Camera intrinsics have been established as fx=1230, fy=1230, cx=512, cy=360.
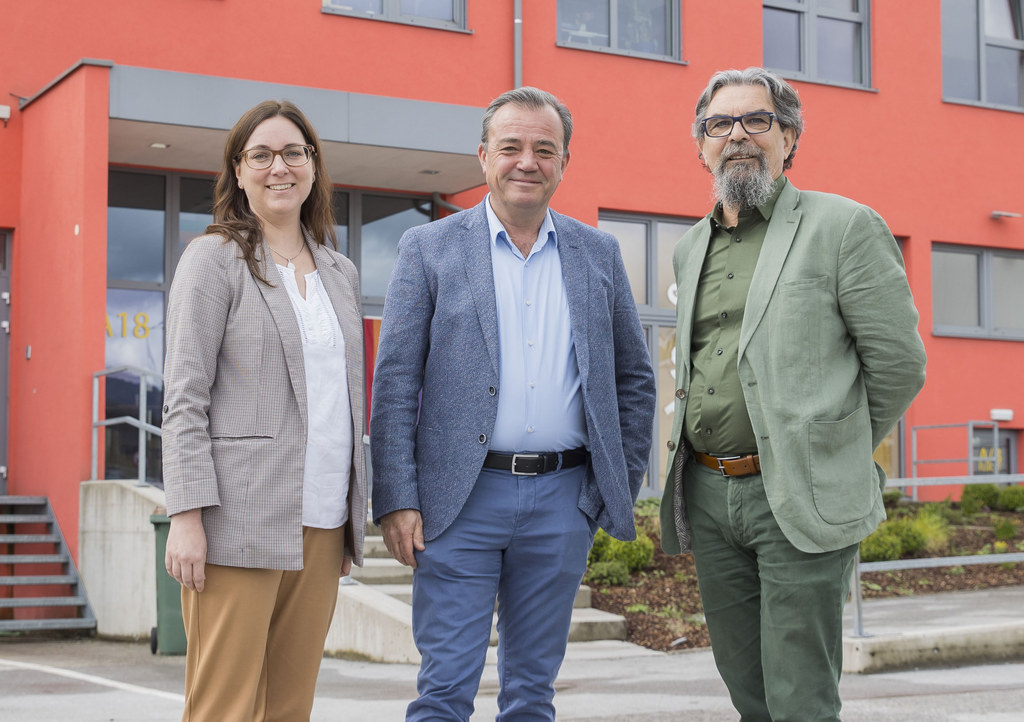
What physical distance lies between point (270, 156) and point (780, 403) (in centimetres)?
152

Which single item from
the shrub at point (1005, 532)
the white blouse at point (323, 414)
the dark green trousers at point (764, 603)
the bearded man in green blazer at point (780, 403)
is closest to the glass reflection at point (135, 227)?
the shrub at point (1005, 532)

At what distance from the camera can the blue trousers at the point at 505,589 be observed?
333cm

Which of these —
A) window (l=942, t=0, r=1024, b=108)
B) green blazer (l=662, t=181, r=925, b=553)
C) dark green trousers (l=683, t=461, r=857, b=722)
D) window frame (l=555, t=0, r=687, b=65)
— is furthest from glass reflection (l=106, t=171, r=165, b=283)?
window (l=942, t=0, r=1024, b=108)

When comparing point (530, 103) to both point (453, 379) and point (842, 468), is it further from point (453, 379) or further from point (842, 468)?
point (842, 468)

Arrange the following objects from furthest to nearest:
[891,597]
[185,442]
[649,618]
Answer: [891,597]
[649,618]
[185,442]

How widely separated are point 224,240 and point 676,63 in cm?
1110

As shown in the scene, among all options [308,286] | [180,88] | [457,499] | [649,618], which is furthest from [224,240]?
[180,88]

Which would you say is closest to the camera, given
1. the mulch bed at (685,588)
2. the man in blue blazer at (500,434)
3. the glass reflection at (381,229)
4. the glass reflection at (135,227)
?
the man in blue blazer at (500,434)

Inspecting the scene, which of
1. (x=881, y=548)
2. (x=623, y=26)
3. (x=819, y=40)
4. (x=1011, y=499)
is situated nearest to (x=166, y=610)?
(x=881, y=548)

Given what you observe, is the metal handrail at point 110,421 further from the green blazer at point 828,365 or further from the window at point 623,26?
the green blazer at point 828,365

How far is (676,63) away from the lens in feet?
44.5

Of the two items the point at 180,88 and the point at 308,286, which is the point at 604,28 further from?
the point at 308,286

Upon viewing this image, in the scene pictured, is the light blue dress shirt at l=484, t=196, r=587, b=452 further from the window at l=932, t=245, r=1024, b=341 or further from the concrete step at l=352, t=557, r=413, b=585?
the window at l=932, t=245, r=1024, b=341

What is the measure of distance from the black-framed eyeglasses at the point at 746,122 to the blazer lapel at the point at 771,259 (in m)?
0.20
